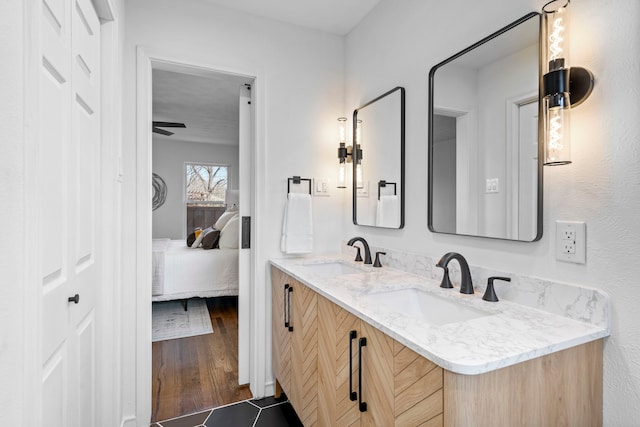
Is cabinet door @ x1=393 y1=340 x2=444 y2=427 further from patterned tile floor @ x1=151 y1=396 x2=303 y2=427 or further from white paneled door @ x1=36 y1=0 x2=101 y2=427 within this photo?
patterned tile floor @ x1=151 y1=396 x2=303 y2=427

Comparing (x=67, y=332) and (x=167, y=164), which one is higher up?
(x=167, y=164)

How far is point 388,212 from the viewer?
1982 millimetres

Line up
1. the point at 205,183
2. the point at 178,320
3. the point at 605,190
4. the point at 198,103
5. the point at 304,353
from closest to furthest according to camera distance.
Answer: the point at 605,190
the point at 304,353
the point at 178,320
the point at 198,103
the point at 205,183

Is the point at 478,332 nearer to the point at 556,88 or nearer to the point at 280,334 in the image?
the point at 556,88

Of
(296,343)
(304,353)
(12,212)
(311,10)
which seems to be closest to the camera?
(12,212)

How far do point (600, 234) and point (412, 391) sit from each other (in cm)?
73

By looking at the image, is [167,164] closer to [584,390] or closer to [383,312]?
[383,312]

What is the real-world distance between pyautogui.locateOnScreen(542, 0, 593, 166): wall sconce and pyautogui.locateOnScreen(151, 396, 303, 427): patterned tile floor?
1805 millimetres

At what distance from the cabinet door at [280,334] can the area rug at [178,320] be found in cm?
132

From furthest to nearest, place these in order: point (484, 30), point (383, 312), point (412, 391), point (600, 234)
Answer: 1. point (484, 30)
2. point (383, 312)
3. point (600, 234)
4. point (412, 391)

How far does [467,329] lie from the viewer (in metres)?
0.98

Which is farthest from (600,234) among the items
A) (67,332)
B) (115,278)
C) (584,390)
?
(115,278)

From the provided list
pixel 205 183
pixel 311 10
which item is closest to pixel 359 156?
pixel 311 10

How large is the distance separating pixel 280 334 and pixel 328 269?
49 cm
